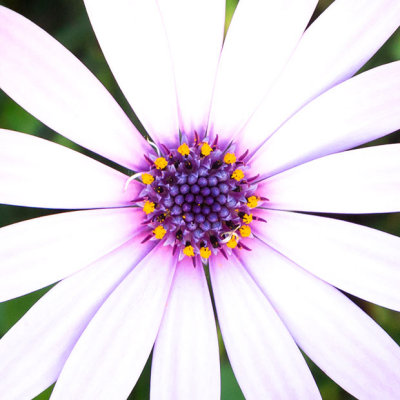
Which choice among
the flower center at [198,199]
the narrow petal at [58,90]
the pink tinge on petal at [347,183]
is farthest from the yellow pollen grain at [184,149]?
the pink tinge on petal at [347,183]

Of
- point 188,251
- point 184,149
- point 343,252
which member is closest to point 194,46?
point 184,149

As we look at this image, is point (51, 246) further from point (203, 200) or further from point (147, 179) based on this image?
point (203, 200)

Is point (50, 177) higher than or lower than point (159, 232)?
higher

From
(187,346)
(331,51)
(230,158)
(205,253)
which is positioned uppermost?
(331,51)

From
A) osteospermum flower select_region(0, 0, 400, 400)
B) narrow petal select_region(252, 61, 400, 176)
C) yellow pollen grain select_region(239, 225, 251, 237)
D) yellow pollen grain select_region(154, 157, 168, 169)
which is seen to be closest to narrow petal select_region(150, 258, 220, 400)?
osteospermum flower select_region(0, 0, 400, 400)

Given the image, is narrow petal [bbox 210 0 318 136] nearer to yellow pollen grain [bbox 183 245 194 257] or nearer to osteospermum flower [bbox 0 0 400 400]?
osteospermum flower [bbox 0 0 400 400]

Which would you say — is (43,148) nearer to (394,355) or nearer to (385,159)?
(385,159)

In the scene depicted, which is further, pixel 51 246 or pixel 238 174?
pixel 238 174

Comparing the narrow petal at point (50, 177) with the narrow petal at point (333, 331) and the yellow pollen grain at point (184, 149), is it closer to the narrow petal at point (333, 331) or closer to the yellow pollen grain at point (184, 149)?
the yellow pollen grain at point (184, 149)
